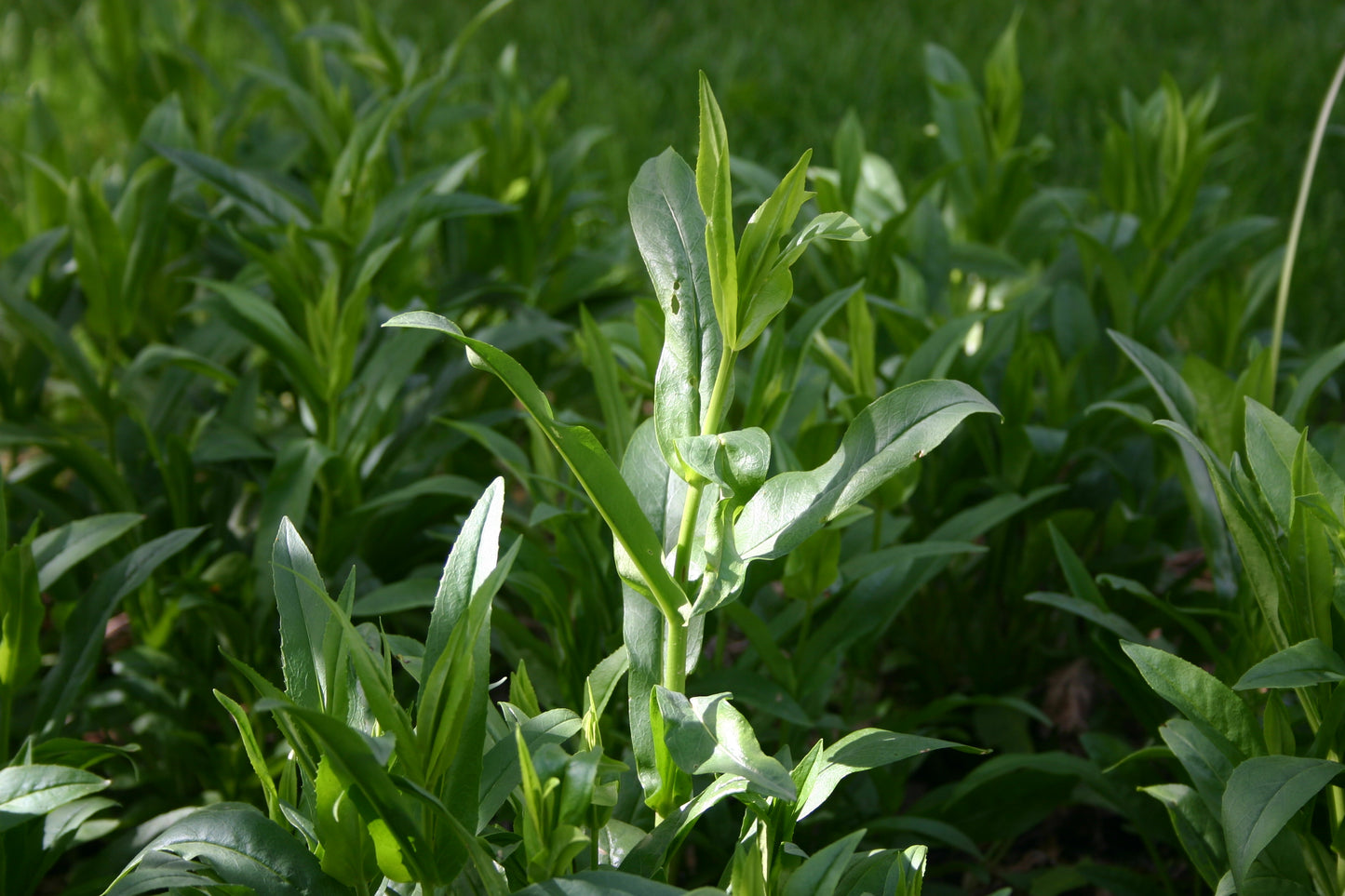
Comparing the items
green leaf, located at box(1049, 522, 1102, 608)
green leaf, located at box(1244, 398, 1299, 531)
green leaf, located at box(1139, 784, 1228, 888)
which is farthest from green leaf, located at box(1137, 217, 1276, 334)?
green leaf, located at box(1139, 784, 1228, 888)

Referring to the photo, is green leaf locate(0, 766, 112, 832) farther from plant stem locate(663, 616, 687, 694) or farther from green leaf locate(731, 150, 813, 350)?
green leaf locate(731, 150, 813, 350)

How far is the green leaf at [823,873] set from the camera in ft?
3.05

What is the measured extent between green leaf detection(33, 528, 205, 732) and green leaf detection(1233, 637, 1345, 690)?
A: 4.06ft

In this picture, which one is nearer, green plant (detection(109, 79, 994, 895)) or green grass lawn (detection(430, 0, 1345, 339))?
green plant (detection(109, 79, 994, 895))

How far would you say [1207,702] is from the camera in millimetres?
1195

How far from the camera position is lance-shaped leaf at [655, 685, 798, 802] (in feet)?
2.97

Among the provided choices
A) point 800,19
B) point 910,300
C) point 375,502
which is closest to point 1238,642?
point 910,300

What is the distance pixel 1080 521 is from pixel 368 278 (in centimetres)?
120

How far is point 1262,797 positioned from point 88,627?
1371mm

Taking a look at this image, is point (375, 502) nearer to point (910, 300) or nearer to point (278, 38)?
point (910, 300)

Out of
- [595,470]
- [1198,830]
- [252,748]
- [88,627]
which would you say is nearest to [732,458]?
[595,470]

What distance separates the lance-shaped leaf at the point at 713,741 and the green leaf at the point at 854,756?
92 mm

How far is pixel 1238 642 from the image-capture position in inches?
58.4

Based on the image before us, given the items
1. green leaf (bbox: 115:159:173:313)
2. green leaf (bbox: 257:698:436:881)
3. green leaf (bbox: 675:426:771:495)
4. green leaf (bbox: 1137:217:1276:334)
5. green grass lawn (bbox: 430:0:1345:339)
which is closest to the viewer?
green leaf (bbox: 257:698:436:881)
